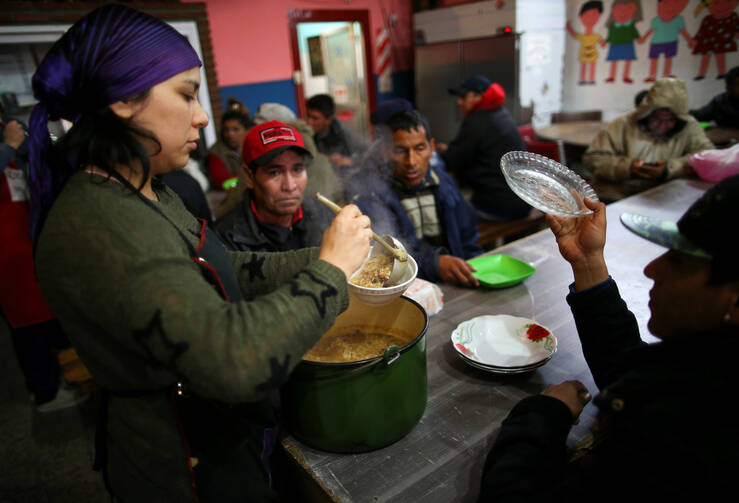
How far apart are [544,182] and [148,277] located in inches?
50.9

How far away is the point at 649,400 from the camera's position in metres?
0.85

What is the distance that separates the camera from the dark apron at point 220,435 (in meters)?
1.04

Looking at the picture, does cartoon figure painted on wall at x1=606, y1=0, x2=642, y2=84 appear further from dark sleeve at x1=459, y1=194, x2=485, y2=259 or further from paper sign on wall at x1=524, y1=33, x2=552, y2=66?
dark sleeve at x1=459, y1=194, x2=485, y2=259

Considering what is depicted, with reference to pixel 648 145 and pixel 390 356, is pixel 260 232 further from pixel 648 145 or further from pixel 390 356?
pixel 648 145

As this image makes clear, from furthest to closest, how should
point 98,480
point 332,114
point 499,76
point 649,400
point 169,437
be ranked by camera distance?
point 499,76 < point 332,114 < point 98,480 < point 169,437 < point 649,400

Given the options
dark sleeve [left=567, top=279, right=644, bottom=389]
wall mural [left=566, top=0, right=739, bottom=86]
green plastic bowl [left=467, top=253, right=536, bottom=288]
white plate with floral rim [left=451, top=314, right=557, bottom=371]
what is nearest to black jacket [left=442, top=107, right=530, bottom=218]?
green plastic bowl [left=467, top=253, right=536, bottom=288]

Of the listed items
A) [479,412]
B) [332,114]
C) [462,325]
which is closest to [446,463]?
[479,412]

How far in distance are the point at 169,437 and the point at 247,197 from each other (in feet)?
4.84

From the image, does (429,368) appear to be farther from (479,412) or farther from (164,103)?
(164,103)

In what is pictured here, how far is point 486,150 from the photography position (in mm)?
4305

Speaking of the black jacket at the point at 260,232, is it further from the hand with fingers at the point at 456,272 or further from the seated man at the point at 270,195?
the hand with fingers at the point at 456,272

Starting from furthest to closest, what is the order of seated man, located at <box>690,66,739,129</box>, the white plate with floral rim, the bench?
seated man, located at <box>690,66,739,129</box> → the bench → the white plate with floral rim

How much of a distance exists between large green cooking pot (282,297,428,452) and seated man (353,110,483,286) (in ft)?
4.78

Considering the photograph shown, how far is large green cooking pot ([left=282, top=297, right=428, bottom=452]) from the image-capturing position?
1.10 m
